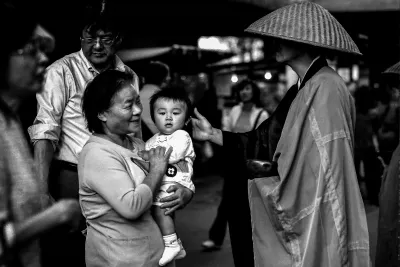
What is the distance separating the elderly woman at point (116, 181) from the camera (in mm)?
2752

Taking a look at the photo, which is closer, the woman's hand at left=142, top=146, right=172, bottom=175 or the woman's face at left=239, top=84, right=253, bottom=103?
the woman's hand at left=142, top=146, right=172, bottom=175

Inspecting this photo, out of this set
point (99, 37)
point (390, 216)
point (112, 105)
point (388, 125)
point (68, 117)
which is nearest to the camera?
point (112, 105)

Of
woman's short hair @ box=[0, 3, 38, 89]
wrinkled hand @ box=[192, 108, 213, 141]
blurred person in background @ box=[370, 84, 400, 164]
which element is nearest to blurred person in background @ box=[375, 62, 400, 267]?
wrinkled hand @ box=[192, 108, 213, 141]

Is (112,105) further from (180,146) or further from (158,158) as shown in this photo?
(180,146)

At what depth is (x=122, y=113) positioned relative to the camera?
2.96m

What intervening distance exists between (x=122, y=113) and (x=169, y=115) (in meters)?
0.50

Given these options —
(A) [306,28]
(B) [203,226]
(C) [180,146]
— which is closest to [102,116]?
(C) [180,146]

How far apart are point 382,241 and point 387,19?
5856mm

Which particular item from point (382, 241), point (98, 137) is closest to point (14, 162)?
point (98, 137)

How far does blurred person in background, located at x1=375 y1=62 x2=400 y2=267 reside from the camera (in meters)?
4.67

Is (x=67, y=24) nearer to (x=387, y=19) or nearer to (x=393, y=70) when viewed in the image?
(x=393, y=70)

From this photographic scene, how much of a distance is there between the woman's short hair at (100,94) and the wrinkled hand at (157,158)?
0.25 m

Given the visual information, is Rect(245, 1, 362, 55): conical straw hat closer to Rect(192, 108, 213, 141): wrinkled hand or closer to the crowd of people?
the crowd of people

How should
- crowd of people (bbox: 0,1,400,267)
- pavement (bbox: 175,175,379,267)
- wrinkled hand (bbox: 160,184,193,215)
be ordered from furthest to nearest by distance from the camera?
1. pavement (bbox: 175,175,379,267)
2. wrinkled hand (bbox: 160,184,193,215)
3. crowd of people (bbox: 0,1,400,267)
